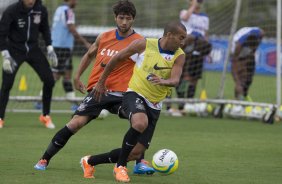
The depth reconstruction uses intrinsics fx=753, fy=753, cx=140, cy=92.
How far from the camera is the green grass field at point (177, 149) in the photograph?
803 cm

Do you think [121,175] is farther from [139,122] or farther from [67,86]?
[67,86]

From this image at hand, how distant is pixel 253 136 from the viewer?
12.4 meters

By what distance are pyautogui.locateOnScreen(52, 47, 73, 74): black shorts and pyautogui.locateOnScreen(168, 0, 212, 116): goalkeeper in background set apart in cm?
232

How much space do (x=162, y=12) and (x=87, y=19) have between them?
199 cm

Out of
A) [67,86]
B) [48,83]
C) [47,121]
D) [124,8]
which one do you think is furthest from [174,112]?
[124,8]

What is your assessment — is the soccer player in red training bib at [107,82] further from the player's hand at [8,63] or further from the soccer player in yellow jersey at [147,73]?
the player's hand at [8,63]

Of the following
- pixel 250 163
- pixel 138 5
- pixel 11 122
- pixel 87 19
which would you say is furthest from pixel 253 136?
pixel 87 19

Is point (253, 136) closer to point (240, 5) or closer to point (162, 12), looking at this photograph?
point (240, 5)

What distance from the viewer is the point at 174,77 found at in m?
7.62

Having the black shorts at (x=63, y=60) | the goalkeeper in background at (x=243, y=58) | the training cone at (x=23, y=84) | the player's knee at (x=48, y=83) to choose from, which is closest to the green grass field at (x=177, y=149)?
the player's knee at (x=48, y=83)

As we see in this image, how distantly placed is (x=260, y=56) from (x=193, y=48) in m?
8.13

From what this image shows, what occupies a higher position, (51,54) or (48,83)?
(51,54)

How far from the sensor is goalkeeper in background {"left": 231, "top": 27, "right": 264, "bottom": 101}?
15.8 metres

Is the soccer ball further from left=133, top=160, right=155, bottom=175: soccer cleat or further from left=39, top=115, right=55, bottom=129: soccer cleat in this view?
→ left=39, top=115, right=55, bottom=129: soccer cleat
